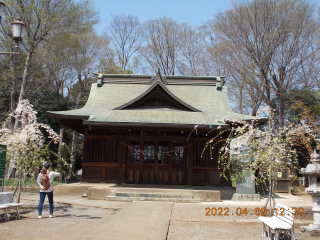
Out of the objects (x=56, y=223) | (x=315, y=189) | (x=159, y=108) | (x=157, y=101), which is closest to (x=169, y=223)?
(x=56, y=223)

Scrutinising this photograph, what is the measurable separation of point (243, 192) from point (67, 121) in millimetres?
8699

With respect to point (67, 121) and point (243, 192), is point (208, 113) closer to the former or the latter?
point (243, 192)

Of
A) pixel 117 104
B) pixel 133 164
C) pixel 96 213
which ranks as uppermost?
pixel 117 104

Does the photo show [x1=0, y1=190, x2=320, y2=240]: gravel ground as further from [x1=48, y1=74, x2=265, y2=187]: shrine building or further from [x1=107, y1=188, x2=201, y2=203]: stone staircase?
[x1=48, y1=74, x2=265, y2=187]: shrine building

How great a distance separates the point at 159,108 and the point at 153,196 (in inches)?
189

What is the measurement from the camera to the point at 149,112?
14.7 metres

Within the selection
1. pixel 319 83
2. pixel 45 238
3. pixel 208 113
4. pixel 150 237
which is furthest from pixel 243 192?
pixel 319 83

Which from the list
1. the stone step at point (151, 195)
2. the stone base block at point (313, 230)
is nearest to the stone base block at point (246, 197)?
the stone step at point (151, 195)

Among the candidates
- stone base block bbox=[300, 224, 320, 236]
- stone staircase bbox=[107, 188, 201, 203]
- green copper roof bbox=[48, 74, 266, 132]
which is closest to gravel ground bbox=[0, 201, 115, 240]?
stone staircase bbox=[107, 188, 201, 203]

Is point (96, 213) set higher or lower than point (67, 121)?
lower

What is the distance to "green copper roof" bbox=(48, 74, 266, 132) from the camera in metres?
13.4

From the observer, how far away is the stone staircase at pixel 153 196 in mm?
12102

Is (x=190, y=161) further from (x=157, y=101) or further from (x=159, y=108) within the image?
(x=157, y=101)

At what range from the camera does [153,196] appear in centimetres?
1225
